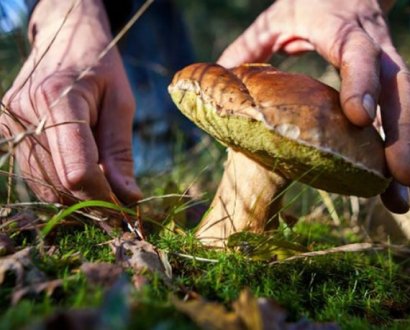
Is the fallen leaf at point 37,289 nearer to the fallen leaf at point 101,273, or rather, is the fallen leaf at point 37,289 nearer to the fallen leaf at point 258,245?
the fallen leaf at point 101,273

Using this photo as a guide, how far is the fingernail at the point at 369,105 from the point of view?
1229 mm

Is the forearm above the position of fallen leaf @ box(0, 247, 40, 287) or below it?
below

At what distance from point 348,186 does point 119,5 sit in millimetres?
1724

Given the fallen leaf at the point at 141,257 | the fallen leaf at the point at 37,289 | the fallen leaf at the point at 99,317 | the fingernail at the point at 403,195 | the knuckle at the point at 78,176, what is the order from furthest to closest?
the fingernail at the point at 403,195 < the knuckle at the point at 78,176 < the fallen leaf at the point at 141,257 < the fallen leaf at the point at 37,289 < the fallen leaf at the point at 99,317

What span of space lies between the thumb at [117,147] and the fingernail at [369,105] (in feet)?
2.49

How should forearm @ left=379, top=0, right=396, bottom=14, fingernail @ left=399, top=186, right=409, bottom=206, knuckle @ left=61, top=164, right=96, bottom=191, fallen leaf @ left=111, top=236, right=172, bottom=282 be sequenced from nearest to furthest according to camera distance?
1. fallen leaf @ left=111, top=236, right=172, bottom=282
2. knuckle @ left=61, top=164, right=96, bottom=191
3. fingernail @ left=399, top=186, right=409, bottom=206
4. forearm @ left=379, top=0, right=396, bottom=14

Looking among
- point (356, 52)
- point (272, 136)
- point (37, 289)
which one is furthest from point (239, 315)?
point (356, 52)

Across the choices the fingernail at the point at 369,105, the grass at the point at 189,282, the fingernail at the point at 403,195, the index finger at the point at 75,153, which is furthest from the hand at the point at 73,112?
the fingernail at the point at 403,195

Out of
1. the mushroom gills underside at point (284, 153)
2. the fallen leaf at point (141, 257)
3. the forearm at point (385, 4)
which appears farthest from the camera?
the forearm at point (385, 4)

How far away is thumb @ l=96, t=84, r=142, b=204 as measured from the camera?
160 centimetres

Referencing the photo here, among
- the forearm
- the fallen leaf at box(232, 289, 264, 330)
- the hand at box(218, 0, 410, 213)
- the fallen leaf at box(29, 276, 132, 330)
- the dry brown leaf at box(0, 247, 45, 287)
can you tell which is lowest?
the forearm

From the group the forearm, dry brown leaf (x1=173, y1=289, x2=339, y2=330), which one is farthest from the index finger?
the forearm

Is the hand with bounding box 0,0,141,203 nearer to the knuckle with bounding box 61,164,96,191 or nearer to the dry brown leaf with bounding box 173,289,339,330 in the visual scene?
the knuckle with bounding box 61,164,96,191

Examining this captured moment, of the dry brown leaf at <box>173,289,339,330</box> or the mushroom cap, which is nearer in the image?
the dry brown leaf at <box>173,289,339,330</box>
